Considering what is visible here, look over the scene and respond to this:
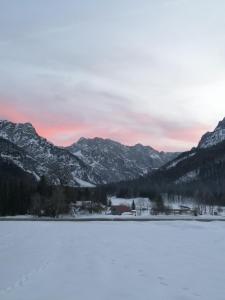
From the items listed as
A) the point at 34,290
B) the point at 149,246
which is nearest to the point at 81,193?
the point at 149,246

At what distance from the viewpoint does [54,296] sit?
1253 centimetres

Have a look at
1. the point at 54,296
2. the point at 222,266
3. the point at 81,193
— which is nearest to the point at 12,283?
the point at 54,296

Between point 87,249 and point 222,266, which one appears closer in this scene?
point 222,266

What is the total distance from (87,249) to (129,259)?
198 inches

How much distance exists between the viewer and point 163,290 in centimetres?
1321

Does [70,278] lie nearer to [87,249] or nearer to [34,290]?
[34,290]

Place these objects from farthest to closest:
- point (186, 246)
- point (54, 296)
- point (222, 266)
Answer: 1. point (186, 246)
2. point (222, 266)
3. point (54, 296)

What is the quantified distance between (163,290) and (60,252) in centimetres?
1087

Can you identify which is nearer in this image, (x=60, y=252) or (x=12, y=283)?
(x=12, y=283)

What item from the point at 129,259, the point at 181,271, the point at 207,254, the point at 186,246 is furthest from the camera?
the point at 186,246

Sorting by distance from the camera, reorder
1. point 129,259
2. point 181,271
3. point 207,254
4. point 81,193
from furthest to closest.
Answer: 1. point 81,193
2. point 207,254
3. point 129,259
4. point 181,271

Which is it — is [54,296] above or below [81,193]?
below

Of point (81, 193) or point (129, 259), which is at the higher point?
point (81, 193)

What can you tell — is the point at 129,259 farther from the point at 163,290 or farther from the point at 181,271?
the point at 163,290
